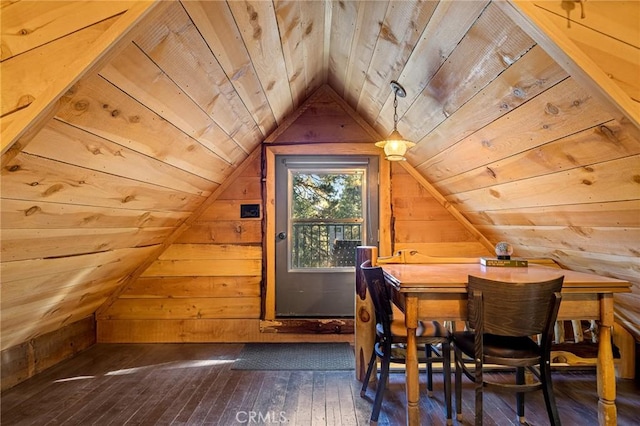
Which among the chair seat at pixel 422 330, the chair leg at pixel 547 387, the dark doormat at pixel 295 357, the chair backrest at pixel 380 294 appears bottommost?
the dark doormat at pixel 295 357

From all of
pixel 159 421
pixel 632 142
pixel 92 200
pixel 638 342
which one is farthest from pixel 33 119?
pixel 638 342

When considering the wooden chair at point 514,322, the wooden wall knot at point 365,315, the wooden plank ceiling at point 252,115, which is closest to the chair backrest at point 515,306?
the wooden chair at point 514,322

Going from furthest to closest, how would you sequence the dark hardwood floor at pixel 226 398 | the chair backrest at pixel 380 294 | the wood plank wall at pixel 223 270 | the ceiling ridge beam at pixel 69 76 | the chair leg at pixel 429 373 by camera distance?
the wood plank wall at pixel 223 270, the chair leg at pixel 429 373, the dark hardwood floor at pixel 226 398, the chair backrest at pixel 380 294, the ceiling ridge beam at pixel 69 76

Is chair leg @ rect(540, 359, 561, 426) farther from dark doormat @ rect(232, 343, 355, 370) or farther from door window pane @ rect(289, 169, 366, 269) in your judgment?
door window pane @ rect(289, 169, 366, 269)

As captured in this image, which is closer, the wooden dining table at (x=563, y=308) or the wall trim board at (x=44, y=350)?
the wooden dining table at (x=563, y=308)

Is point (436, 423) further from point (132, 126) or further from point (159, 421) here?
point (132, 126)

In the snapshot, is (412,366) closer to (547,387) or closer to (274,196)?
(547,387)

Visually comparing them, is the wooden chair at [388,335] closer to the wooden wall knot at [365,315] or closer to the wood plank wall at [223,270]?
the wooden wall knot at [365,315]

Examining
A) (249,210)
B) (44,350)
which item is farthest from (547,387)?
(44,350)

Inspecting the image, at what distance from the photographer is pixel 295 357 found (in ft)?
8.91

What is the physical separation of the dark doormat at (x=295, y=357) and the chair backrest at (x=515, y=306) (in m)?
1.32

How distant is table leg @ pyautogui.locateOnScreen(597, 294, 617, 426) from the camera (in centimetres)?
150
